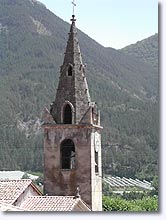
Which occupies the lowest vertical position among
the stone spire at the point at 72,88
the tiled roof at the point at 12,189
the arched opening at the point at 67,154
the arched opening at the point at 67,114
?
A: the tiled roof at the point at 12,189

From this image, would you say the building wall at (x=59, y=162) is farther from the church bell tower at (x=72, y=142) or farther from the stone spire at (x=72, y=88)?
the stone spire at (x=72, y=88)

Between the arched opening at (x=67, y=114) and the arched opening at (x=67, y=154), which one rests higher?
the arched opening at (x=67, y=114)

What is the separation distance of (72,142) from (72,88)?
2.98 ft

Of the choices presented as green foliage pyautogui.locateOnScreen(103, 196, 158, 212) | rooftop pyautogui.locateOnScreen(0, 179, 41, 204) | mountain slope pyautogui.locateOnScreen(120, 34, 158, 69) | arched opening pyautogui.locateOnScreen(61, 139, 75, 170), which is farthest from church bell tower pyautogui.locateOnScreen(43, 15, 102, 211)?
mountain slope pyautogui.locateOnScreen(120, 34, 158, 69)

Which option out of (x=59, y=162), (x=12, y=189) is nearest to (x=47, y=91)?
(x=59, y=162)

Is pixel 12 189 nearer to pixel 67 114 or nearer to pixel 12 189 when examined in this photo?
pixel 12 189

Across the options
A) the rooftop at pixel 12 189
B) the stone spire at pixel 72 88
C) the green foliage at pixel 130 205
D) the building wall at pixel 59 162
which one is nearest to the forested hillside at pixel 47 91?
the green foliage at pixel 130 205

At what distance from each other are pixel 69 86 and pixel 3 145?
90.0 ft

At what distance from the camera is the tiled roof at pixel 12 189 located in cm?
810

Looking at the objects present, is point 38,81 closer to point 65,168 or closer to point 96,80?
point 96,80

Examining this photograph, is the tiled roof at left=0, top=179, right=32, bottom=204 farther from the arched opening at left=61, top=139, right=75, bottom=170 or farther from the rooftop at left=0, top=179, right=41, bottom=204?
the arched opening at left=61, top=139, right=75, bottom=170

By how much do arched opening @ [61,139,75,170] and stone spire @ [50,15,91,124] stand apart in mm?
378

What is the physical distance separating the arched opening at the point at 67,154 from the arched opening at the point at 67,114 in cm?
31

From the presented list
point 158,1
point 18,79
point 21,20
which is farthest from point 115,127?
point 158,1
